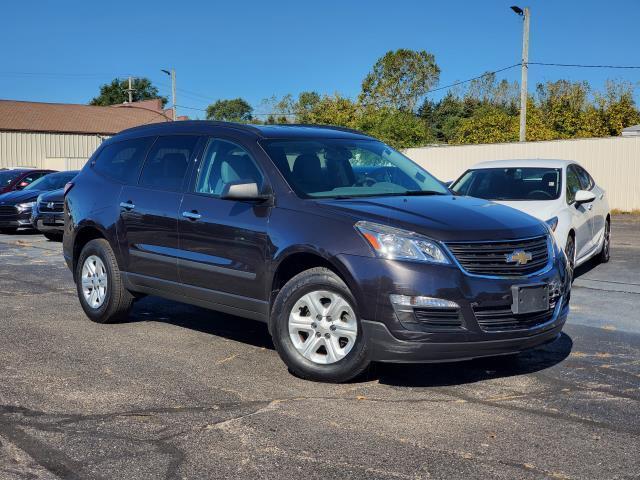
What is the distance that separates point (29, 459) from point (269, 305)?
222 centimetres

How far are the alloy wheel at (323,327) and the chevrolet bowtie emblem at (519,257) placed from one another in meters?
1.08

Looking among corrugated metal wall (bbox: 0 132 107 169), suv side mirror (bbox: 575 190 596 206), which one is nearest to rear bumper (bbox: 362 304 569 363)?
suv side mirror (bbox: 575 190 596 206)

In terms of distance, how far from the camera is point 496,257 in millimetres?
5273

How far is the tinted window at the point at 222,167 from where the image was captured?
6324mm

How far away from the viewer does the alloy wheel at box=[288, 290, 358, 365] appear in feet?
17.6

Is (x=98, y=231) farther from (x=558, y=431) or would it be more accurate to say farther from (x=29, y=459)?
(x=558, y=431)

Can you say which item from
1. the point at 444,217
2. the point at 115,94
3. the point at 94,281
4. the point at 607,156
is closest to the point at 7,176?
the point at 94,281

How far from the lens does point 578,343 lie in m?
6.85

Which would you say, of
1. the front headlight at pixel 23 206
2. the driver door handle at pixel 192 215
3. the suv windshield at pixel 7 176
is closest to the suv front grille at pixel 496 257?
the driver door handle at pixel 192 215

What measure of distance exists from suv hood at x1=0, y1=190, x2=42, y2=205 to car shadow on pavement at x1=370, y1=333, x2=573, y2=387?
48.4ft

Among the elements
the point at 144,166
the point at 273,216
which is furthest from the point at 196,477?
the point at 144,166

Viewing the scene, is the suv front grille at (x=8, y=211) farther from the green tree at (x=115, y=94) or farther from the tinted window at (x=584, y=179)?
the green tree at (x=115, y=94)

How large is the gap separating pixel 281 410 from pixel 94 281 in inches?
134

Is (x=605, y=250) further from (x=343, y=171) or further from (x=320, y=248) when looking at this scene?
(x=320, y=248)
